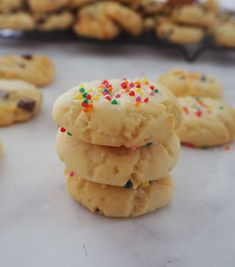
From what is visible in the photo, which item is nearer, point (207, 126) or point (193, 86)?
point (207, 126)

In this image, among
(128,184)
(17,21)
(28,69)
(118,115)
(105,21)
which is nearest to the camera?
(118,115)

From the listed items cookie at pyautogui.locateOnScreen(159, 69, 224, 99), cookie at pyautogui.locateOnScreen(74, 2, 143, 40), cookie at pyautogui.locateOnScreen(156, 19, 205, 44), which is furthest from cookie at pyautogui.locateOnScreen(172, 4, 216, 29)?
cookie at pyautogui.locateOnScreen(159, 69, 224, 99)

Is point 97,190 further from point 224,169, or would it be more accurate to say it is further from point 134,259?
point 224,169

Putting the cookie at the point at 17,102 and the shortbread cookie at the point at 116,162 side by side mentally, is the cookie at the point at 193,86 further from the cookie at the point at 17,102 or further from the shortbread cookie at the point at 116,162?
the shortbread cookie at the point at 116,162

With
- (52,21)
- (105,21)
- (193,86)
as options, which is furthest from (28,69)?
(193,86)

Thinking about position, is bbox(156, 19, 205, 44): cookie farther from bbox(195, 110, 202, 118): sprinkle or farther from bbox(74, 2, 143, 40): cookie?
bbox(195, 110, 202, 118): sprinkle

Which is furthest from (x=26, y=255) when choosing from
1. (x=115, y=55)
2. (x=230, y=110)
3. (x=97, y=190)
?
(x=115, y=55)

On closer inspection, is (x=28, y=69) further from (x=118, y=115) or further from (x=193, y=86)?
(x=118, y=115)
